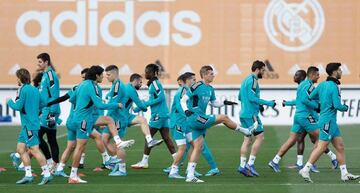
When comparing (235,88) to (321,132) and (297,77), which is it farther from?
(321,132)

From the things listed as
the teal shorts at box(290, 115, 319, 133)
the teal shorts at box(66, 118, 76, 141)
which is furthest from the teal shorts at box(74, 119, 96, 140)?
the teal shorts at box(290, 115, 319, 133)

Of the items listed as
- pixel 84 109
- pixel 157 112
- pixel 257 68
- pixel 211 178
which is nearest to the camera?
pixel 84 109

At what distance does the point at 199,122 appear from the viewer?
18797 mm

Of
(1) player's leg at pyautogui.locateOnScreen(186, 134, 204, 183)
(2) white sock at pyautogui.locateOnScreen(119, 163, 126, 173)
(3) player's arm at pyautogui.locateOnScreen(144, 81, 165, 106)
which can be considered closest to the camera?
(1) player's leg at pyautogui.locateOnScreen(186, 134, 204, 183)

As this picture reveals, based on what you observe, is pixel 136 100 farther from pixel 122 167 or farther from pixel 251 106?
pixel 251 106

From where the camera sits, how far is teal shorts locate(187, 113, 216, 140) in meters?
18.8

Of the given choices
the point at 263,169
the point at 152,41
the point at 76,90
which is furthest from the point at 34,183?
the point at 152,41

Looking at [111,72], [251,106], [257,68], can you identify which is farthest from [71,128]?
[257,68]

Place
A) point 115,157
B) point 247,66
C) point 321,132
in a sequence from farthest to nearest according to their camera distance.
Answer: point 247,66
point 115,157
point 321,132

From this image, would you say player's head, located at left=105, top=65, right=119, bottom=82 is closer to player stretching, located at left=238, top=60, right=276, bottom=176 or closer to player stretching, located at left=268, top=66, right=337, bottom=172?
player stretching, located at left=238, top=60, right=276, bottom=176

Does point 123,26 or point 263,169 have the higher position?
point 123,26

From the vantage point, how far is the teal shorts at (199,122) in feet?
61.5

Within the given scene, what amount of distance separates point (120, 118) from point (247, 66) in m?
16.1

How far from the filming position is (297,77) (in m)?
21.5
